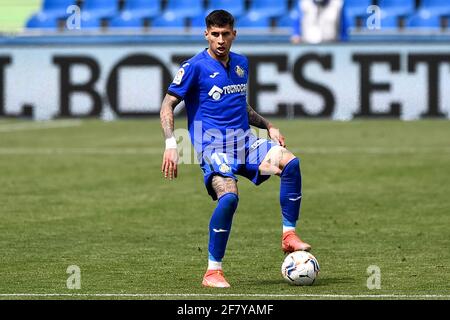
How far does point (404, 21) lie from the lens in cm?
2806

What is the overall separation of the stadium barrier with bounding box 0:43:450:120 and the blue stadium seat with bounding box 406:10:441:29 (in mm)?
3737

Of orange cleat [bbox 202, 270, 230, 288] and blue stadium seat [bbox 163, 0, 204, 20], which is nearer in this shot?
orange cleat [bbox 202, 270, 230, 288]

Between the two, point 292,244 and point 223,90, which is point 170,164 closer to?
point 223,90

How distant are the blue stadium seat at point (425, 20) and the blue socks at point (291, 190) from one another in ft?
60.4

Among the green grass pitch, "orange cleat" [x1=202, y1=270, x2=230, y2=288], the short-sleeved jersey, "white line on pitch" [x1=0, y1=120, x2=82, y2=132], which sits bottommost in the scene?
"white line on pitch" [x1=0, y1=120, x2=82, y2=132]

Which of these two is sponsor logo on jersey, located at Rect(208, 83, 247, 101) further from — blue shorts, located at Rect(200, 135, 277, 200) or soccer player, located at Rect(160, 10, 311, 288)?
blue shorts, located at Rect(200, 135, 277, 200)

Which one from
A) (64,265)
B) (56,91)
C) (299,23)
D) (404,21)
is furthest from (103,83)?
(64,265)

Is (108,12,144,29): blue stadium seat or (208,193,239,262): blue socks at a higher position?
(108,12,144,29): blue stadium seat

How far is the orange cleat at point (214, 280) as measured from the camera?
898cm

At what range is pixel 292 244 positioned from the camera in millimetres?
9562

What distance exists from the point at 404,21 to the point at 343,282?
1943cm

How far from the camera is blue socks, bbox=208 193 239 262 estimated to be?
30.0ft

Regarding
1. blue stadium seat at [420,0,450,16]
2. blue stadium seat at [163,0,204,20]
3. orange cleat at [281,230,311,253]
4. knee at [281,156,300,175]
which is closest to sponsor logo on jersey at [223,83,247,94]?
knee at [281,156,300,175]

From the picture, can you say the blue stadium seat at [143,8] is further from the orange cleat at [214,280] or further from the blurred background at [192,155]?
the orange cleat at [214,280]
